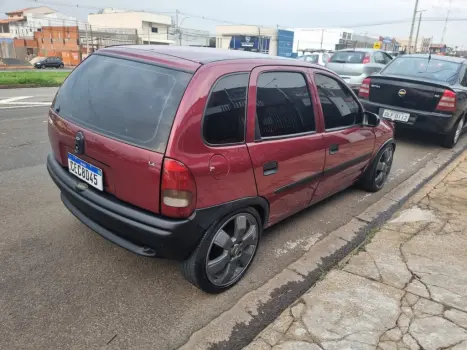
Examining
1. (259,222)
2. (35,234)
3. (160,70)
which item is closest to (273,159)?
(259,222)

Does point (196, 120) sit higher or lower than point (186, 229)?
higher

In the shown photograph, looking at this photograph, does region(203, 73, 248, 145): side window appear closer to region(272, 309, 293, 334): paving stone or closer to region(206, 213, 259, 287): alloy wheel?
region(206, 213, 259, 287): alloy wheel

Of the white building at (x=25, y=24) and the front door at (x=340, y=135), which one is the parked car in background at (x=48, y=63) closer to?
the white building at (x=25, y=24)

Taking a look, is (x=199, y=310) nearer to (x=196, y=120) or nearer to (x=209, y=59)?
(x=196, y=120)

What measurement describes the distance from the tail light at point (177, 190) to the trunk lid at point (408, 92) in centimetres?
573

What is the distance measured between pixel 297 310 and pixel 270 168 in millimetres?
993

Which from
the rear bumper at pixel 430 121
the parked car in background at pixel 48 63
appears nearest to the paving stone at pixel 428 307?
the rear bumper at pixel 430 121

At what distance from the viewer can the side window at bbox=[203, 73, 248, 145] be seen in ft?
7.71

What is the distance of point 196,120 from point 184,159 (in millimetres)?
253

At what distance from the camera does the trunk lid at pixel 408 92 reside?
6.51m

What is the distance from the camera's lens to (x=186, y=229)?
2.29m

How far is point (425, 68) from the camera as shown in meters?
7.39

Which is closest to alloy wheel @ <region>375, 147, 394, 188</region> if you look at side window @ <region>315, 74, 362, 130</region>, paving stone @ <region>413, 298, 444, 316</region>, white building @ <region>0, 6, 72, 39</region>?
side window @ <region>315, 74, 362, 130</region>

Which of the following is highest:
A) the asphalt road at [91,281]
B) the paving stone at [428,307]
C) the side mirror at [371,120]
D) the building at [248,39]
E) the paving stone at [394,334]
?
the building at [248,39]
